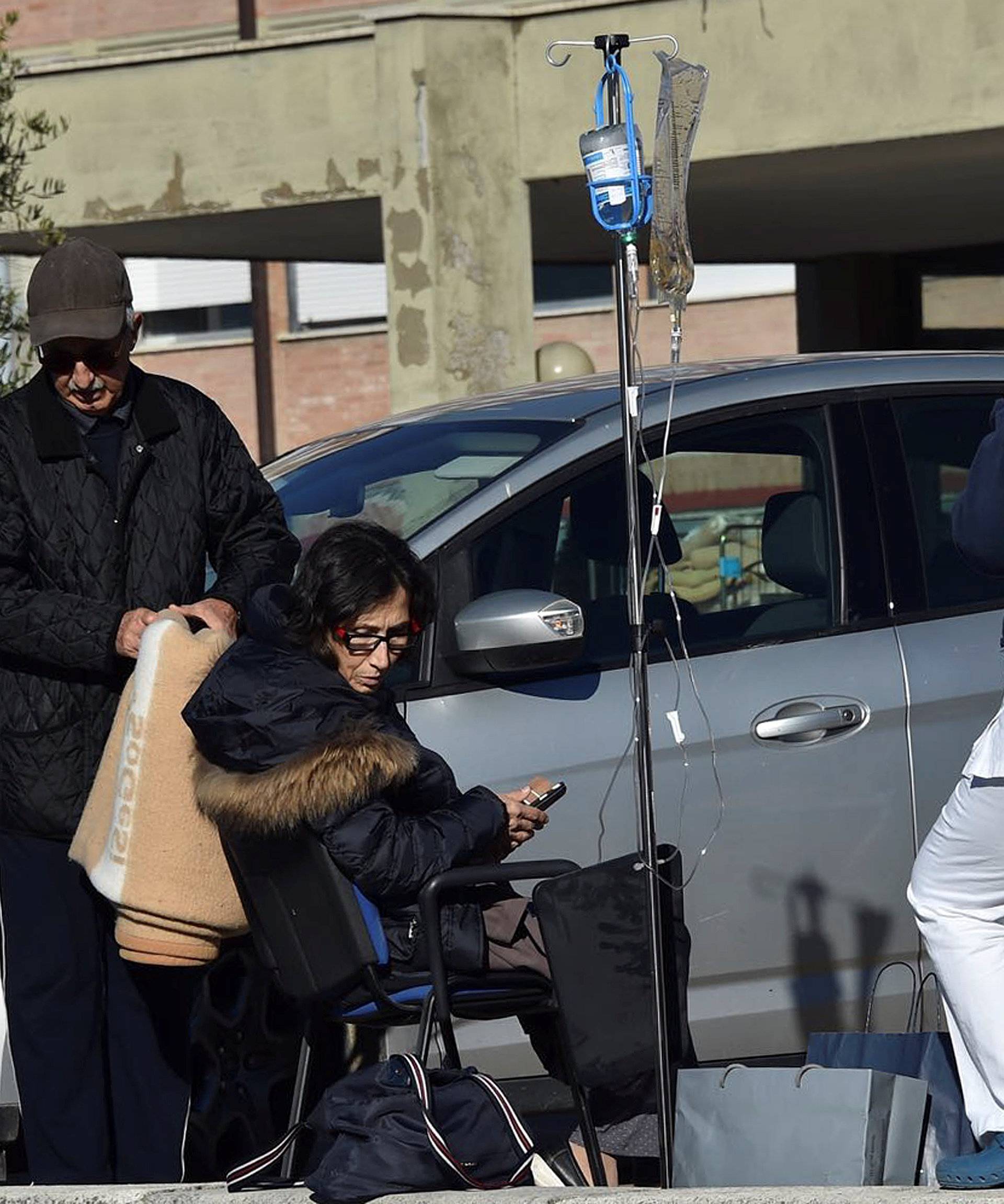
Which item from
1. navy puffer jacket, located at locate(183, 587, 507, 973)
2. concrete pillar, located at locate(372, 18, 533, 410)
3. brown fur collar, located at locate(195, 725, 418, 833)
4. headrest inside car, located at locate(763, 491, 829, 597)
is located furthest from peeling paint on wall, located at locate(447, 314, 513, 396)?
brown fur collar, located at locate(195, 725, 418, 833)

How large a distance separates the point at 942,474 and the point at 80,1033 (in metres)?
2.42

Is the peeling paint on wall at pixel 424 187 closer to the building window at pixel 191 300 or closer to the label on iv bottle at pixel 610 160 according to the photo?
the label on iv bottle at pixel 610 160

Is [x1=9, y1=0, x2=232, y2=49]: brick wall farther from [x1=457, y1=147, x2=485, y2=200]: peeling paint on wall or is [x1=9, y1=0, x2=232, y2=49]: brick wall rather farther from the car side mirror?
the car side mirror

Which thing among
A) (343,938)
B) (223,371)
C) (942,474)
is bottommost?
(223,371)

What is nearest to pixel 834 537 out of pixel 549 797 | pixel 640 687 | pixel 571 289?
pixel 549 797

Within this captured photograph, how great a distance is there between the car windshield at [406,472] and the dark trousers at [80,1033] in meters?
1.09

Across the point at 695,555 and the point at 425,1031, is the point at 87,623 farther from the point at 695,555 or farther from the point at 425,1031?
the point at 695,555

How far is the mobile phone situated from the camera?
4340mm

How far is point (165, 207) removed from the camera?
550 inches

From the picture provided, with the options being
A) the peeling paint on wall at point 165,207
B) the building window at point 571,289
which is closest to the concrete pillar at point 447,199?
the peeling paint on wall at point 165,207

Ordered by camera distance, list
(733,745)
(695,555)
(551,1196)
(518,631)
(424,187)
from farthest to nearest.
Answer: (424,187), (695,555), (733,745), (518,631), (551,1196)

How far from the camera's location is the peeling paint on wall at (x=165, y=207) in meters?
13.9

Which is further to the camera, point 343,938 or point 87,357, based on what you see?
point 87,357

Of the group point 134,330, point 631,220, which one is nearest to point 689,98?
point 631,220
